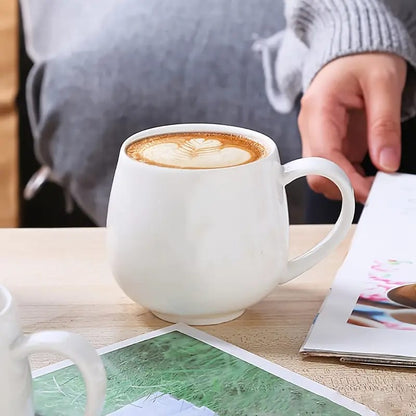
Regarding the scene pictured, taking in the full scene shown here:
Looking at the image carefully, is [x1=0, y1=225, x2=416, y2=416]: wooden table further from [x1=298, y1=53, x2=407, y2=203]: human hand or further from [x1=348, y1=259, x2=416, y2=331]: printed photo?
[x1=298, y1=53, x2=407, y2=203]: human hand

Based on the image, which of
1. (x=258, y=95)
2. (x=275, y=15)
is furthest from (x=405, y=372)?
(x=275, y=15)

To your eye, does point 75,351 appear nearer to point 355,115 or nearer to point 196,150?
point 196,150

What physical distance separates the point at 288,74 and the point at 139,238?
72 centimetres

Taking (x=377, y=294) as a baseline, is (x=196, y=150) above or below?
above

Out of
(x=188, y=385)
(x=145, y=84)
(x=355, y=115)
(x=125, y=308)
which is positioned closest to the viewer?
(x=188, y=385)

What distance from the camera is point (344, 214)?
0.57 m

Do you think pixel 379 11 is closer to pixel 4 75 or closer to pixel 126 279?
pixel 126 279

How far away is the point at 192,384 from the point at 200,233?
0.09 metres

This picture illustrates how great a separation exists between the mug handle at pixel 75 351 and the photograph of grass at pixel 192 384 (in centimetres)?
9

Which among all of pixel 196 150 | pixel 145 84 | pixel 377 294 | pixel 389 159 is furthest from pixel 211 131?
pixel 145 84

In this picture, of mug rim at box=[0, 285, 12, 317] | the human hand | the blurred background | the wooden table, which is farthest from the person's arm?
mug rim at box=[0, 285, 12, 317]

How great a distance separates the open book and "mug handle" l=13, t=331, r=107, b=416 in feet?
0.60

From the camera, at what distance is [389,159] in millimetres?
803

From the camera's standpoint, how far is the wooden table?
0.50 meters
